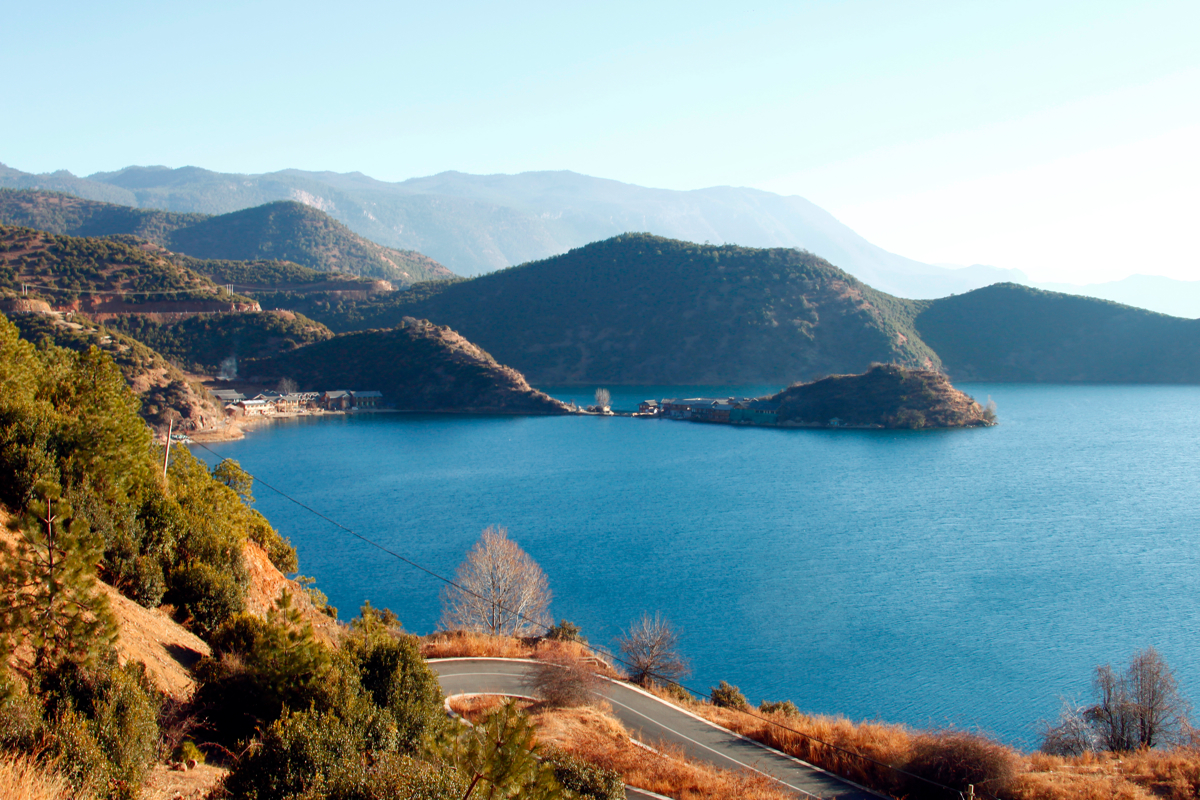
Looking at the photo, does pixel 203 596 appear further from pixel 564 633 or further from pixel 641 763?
pixel 564 633

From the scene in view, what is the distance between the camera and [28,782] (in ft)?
24.0

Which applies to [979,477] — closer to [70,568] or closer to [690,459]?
[690,459]

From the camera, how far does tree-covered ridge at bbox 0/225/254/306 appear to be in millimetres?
99750

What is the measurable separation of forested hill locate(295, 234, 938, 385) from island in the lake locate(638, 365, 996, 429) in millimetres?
29169

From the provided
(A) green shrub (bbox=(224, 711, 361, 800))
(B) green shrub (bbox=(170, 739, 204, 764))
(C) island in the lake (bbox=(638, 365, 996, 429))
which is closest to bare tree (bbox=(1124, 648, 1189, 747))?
(A) green shrub (bbox=(224, 711, 361, 800))

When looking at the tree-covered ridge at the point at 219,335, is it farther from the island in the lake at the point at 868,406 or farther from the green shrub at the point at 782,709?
the green shrub at the point at 782,709

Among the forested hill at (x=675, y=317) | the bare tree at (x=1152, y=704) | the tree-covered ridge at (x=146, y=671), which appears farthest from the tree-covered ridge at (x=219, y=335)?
the bare tree at (x=1152, y=704)

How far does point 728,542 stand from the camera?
158ft

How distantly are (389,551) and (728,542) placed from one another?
2014 cm

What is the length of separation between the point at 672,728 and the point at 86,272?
114902mm

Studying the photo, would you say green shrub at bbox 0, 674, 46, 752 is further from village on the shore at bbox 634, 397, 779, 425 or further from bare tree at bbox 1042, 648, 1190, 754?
village on the shore at bbox 634, 397, 779, 425

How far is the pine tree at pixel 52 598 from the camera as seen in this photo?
1005 centimetres

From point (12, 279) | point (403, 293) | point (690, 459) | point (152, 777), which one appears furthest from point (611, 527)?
point (403, 293)

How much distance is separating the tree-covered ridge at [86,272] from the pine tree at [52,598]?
322ft
